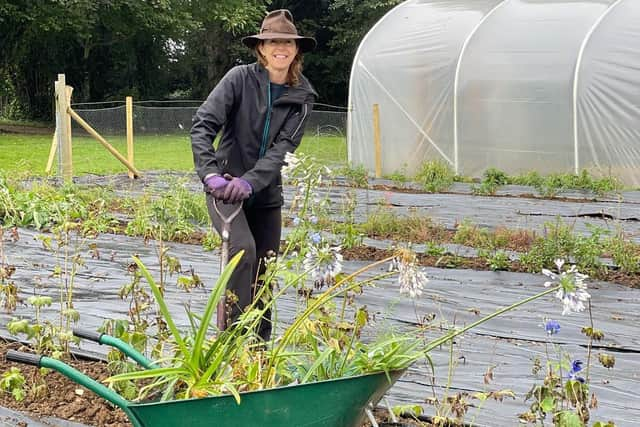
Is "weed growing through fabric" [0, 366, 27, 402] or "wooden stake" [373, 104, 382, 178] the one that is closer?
"weed growing through fabric" [0, 366, 27, 402]

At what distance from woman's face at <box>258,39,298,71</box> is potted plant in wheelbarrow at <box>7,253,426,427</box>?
1275 mm

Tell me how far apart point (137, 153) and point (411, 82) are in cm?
679

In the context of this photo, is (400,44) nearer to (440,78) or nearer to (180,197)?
(440,78)

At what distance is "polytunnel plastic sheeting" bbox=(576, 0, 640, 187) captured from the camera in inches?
426

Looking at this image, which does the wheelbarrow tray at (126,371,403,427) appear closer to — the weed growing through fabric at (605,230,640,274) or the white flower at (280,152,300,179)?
the white flower at (280,152,300,179)

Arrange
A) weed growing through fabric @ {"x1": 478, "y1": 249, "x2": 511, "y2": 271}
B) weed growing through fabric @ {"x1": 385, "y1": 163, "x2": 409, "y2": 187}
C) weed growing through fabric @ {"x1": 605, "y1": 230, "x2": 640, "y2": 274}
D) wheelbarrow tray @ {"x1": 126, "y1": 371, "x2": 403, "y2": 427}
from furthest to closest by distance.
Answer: weed growing through fabric @ {"x1": 385, "y1": 163, "x2": 409, "y2": 187}
weed growing through fabric @ {"x1": 478, "y1": 249, "x2": 511, "y2": 271}
weed growing through fabric @ {"x1": 605, "y1": 230, "x2": 640, "y2": 274}
wheelbarrow tray @ {"x1": 126, "y1": 371, "x2": 403, "y2": 427}

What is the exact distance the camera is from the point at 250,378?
2305 mm

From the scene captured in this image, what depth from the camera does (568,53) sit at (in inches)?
446

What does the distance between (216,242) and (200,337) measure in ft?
14.1

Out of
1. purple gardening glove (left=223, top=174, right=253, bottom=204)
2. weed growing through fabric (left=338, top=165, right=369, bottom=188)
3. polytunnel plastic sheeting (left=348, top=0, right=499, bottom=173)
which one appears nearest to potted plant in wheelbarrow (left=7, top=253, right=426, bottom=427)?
purple gardening glove (left=223, top=174, right=253, bottom=204)

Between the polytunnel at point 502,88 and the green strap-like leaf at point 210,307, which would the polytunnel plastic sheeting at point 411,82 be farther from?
the green strap-like leaf at point 210,307

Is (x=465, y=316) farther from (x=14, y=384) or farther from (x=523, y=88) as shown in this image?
(x=523, y=88)

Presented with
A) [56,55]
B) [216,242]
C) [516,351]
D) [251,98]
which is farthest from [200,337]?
[56,55]

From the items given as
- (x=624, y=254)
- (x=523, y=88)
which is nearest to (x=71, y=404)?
(x=624, y=254)
